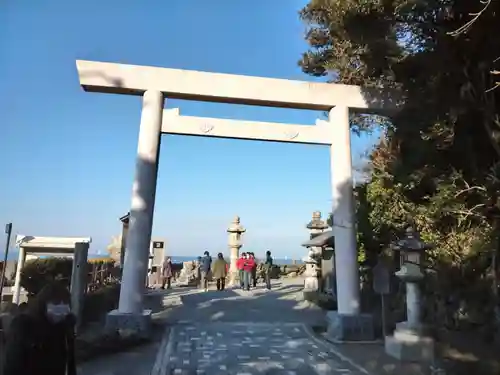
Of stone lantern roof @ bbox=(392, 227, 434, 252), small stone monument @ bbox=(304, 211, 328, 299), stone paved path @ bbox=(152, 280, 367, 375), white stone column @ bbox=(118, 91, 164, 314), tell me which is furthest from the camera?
small stone monument @ bbox=(304, 211, 328, 299)

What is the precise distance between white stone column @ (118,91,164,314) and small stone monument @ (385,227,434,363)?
4577 millimetres

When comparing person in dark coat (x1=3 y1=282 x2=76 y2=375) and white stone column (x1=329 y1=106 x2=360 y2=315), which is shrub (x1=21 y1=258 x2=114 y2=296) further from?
person in dark coat (x1=3 y1=282 x2=76 y2=375)

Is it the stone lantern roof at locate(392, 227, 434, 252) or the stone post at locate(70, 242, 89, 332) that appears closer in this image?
the stone lantern roof at locate(392, 227, 434, 252)

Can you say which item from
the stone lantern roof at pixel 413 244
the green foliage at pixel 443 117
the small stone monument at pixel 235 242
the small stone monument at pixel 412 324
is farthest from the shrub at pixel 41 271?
the green foliage at pixel 443 117

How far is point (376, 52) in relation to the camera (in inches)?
312

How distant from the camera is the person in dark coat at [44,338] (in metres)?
2.97

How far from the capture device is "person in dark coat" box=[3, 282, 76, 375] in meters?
2.97

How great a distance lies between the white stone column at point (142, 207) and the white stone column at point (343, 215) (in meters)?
3.66

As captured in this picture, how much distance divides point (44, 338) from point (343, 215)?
6.53m

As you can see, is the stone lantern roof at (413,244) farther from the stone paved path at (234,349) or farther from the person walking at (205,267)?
the person walking at (205,267)

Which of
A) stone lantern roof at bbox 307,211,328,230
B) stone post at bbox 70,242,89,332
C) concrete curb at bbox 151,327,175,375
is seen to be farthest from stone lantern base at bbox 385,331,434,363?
stone lantern roof at bbox 307,211,328,230

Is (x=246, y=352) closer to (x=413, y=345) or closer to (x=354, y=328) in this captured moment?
(x=354, y=328)

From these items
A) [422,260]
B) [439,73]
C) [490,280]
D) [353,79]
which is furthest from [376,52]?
[490,280]

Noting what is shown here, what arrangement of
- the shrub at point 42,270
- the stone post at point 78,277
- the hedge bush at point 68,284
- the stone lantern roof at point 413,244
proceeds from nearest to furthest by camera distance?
the stone lantern roof at point 413,244
the stone post at point 78,277
the hedge bush at point 68,284
the shrub at point 42,270
